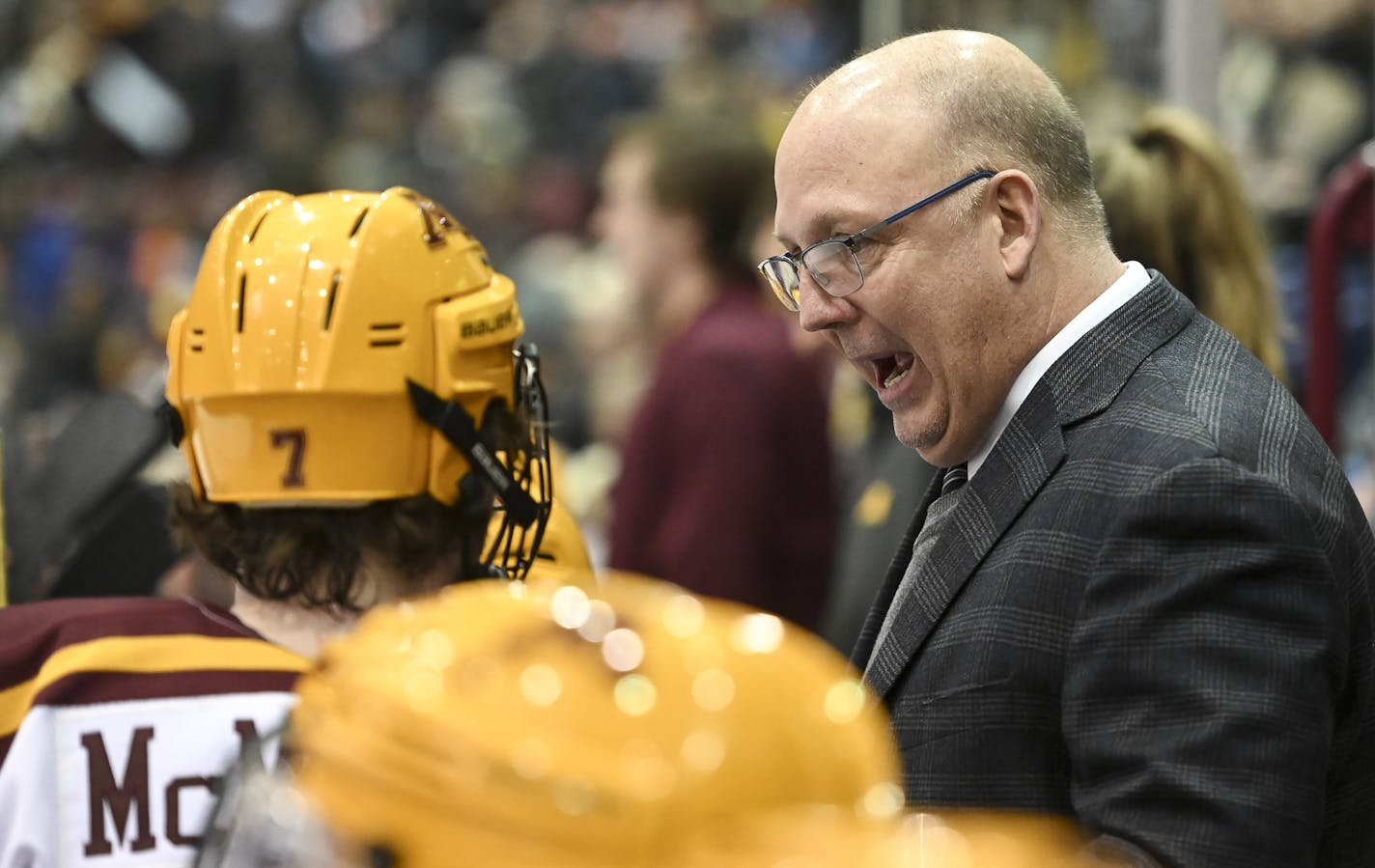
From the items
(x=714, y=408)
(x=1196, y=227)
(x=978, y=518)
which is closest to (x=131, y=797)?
(x=978, y=518)

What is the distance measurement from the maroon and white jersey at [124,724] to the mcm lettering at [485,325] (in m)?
0.39

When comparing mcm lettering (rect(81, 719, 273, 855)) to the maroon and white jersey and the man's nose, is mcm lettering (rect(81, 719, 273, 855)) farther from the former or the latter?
the man's nose

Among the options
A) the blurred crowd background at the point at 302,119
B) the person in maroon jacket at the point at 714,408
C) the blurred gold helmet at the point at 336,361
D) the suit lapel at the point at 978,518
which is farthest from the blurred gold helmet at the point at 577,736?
the blurred crowd background at the point at 302,119

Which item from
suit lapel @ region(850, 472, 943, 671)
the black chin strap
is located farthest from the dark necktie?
the black chin strap

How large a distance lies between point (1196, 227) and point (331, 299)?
177 centimetres

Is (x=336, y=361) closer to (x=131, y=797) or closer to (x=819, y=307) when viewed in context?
(x=131, y=797)

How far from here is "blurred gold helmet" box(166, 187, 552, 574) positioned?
71.6 inches

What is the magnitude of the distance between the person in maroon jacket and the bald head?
2.23 m

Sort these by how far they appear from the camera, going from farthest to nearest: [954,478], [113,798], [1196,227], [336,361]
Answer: [1196,227] → [954,478] → [336,361] → [113,798]

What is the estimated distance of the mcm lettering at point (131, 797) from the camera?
166 centimetres

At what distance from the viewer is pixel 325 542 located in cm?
181

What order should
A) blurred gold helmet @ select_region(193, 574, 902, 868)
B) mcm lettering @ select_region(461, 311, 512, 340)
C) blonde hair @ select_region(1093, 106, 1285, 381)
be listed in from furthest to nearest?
1. blonde hair @ select_region(1093, 106, 1285, 381)
2. mcm lettering @ select_region(461, 311, 512, 340)
3. blurred gold helmet @ select_region(193, 574, 902, 868)

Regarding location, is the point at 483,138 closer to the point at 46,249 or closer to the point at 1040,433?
the point at 46,249

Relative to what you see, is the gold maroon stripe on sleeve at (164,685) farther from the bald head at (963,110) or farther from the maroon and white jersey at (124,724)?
the bald head at (963,110)
